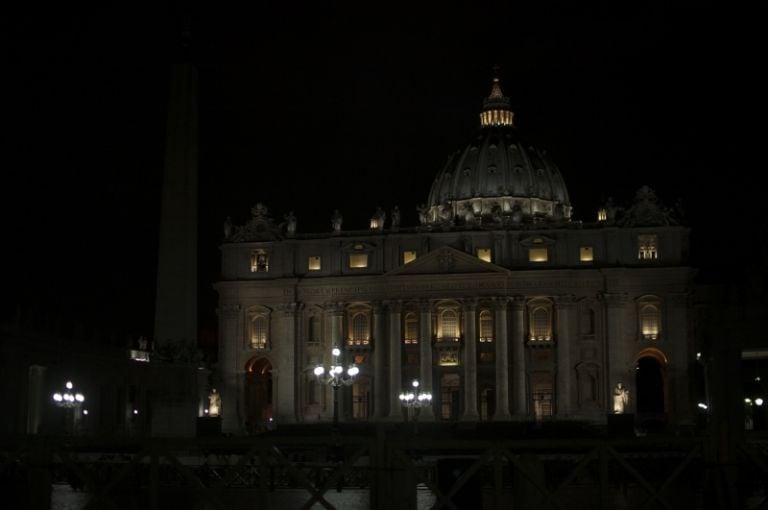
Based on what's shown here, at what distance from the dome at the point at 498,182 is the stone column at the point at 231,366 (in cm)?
3014

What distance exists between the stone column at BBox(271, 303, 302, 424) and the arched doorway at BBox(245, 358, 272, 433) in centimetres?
272

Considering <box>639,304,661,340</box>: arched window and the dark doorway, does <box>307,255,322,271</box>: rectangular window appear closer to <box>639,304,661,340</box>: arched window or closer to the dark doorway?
<box>639,304,661,340</box>: arched window

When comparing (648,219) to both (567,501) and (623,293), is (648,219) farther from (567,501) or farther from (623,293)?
(567,501)

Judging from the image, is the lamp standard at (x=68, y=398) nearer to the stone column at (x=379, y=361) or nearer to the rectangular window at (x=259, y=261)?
the stone column at (x=379, y=361)

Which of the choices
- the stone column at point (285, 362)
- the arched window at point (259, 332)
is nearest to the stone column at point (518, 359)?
the stone column at point (285, 362)

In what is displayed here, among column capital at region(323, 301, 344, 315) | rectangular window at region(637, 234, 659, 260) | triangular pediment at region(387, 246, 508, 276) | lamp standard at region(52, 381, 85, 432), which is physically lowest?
lamp standard at region(52, 381, 85, 432)

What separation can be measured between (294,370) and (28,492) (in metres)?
84.6

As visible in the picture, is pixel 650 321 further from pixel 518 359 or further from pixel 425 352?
pixel 425 352

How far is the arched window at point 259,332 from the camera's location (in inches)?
4122

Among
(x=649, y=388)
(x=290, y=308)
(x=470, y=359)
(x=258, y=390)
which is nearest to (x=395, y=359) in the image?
(x=470, y=359)

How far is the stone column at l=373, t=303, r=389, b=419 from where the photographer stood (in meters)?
101

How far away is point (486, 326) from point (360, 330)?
9.78m

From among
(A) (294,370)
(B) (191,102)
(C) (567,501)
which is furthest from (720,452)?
(A) (294,370)

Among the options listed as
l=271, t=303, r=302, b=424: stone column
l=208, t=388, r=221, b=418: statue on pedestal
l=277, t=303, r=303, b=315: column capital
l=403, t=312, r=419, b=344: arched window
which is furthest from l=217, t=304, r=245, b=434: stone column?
l=403, t=312, r=419, b=344: arched window
